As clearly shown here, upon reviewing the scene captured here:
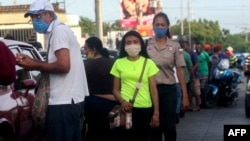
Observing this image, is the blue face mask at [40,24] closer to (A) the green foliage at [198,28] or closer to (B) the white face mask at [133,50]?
(B) the white face mask at [133,50]

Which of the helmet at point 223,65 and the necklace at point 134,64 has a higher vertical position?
the necklace at point 134,64

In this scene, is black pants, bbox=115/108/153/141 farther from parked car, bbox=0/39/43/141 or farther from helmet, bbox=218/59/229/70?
helmet, bbox=218/59/229/70

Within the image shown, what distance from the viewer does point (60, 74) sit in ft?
20.1

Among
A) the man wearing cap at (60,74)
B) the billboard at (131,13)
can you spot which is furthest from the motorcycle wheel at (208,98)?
the billboard at (131,13)

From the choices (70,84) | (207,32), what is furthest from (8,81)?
(207,32)

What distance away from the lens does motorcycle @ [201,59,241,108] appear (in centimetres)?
1912

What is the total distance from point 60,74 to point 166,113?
2665 millimetres

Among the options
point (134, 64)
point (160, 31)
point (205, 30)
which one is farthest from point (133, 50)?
point (205, 30)

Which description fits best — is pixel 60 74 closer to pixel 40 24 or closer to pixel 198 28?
pixel 40 24

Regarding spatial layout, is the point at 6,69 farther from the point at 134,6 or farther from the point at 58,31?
the point at 134,6

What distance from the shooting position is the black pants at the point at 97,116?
8969mm

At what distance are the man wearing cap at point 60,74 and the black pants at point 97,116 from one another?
2511 millimetres

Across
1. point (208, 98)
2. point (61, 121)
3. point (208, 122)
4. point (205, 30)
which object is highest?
point (61, 121)

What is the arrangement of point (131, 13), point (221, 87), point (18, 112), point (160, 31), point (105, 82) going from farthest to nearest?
1. point (131, 13)
2. point (221, 87)
3. point (105, 82)
4. point (160, 31)
5. point (18, 112)
